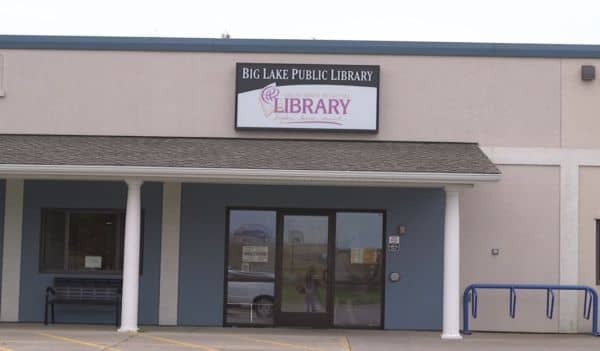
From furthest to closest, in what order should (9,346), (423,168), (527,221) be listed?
1. (527,221)
2. (423,168)
3. (9,346)

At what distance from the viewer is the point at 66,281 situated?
649 inches

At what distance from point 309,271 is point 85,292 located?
4.08 meters

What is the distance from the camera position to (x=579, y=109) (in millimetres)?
16344

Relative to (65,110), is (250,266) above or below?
below

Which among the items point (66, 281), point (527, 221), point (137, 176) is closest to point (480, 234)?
point (527, 221)

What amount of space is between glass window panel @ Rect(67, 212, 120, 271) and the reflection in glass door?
316cm

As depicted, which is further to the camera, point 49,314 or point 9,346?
point 49,314

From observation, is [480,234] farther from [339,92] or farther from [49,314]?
[49,314]

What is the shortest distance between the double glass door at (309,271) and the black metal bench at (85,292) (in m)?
2.02

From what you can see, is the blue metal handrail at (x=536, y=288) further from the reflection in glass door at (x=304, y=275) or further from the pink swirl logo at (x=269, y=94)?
the pink swirl logo at (x=269, y=94)

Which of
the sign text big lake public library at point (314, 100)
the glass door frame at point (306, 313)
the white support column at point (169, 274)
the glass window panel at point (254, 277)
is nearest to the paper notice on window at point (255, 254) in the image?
the glass window panel at point (254, 277)

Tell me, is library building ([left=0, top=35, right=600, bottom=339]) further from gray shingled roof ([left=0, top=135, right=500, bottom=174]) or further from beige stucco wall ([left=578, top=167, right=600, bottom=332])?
gray shingled roof ([left=0, top=135, right=500, bottom=174])

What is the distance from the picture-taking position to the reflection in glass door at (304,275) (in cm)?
1645

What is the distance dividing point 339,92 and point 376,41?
3.83 ft
